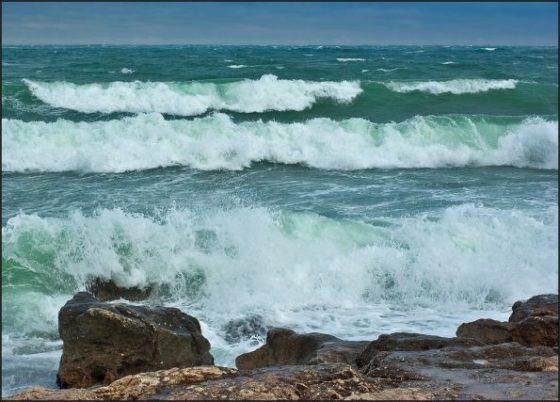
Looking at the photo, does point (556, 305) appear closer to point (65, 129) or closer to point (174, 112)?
point (65, 129)

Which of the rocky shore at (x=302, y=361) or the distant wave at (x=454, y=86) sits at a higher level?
the distant wave at (x=454, y=86)

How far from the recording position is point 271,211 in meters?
11.2

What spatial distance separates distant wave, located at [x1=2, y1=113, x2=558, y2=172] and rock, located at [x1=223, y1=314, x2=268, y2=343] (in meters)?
8.32

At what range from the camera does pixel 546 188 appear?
13.7 m

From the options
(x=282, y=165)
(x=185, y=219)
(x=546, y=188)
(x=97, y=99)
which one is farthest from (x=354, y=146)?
(x=97, y=99)

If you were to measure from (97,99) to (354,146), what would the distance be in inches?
440

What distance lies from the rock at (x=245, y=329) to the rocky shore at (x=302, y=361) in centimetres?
4

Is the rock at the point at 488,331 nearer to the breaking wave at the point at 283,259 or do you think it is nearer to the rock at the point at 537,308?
Answer: the rock at the point at 537,308

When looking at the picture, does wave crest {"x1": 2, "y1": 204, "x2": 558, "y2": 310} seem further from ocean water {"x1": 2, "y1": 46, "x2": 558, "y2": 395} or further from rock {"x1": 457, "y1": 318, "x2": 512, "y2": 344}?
rock {"x1": 457, "y1": 318, "x2": 512, "y2": 344}

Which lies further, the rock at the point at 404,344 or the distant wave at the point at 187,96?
the distant wave at the point at 187,96

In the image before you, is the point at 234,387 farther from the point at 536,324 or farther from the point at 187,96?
the point at 187,96

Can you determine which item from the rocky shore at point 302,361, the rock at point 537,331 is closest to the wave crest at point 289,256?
the rocky shore at point 302,361

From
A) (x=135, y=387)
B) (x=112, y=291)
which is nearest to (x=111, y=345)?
(x=135, y=387)

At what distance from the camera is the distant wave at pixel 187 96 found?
23.3 metres
